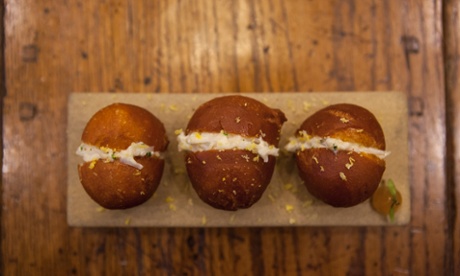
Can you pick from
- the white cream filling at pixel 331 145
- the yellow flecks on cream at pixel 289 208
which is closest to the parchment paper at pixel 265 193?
the yellow flecks on cream at pixel 289 208

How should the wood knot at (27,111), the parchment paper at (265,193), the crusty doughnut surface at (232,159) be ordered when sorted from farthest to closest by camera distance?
the wood knot at (27,111)
the parchment paper at (265,193)
the crusty doughnut surface at (232,159)

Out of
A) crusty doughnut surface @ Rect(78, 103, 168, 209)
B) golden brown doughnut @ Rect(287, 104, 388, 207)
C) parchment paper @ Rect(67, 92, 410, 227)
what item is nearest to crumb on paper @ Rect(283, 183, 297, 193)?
parchment paper @ Rect(67, 92, 410, 227)

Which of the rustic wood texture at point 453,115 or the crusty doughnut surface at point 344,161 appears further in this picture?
the rustic wood texture at point 453,115

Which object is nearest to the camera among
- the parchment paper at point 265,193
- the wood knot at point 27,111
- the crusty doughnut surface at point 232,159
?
the crusty doughnut surface at point 232,159

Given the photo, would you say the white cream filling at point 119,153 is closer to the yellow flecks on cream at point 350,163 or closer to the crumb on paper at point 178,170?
the crumb on paper at point 178,170

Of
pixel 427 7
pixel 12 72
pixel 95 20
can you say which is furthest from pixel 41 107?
pixel 427 7

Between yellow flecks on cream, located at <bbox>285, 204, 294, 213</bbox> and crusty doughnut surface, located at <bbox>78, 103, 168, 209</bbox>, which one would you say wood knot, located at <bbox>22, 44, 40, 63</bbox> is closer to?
crusty doughnut surface, located at <bbox>78, 103, 168, 209</bbox>
